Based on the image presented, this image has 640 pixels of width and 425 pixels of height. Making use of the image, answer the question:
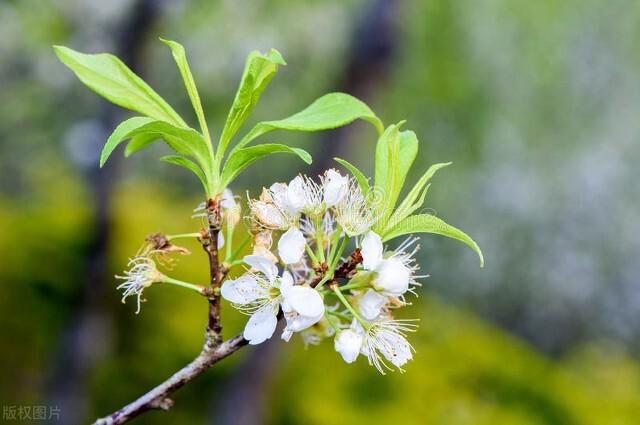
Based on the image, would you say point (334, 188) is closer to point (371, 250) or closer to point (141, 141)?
point (371, 250)

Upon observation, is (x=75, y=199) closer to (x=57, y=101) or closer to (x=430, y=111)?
(x=57, y=101)

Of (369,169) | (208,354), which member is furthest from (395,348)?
(369,169)

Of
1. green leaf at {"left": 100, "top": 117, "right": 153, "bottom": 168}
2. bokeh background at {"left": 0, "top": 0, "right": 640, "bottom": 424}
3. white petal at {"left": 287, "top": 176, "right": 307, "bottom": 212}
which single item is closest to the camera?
green leaf at {"left": 100, "top": 117, "right": 153, "bottom": 168}

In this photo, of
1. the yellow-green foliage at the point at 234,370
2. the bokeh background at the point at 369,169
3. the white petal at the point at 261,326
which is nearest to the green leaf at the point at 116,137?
the white petal at the point at 261,326

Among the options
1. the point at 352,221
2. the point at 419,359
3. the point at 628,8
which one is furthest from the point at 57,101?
the point at 352,221

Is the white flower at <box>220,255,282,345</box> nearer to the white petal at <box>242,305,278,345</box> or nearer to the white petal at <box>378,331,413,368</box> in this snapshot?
the white petal at <box>242,305,278,345</box>

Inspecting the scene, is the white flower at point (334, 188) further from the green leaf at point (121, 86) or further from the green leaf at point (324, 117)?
the green leaf at point (121, 86)

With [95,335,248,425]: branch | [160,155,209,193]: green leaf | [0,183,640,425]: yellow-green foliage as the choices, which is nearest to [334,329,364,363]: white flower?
[95,335,248,425]: branch
